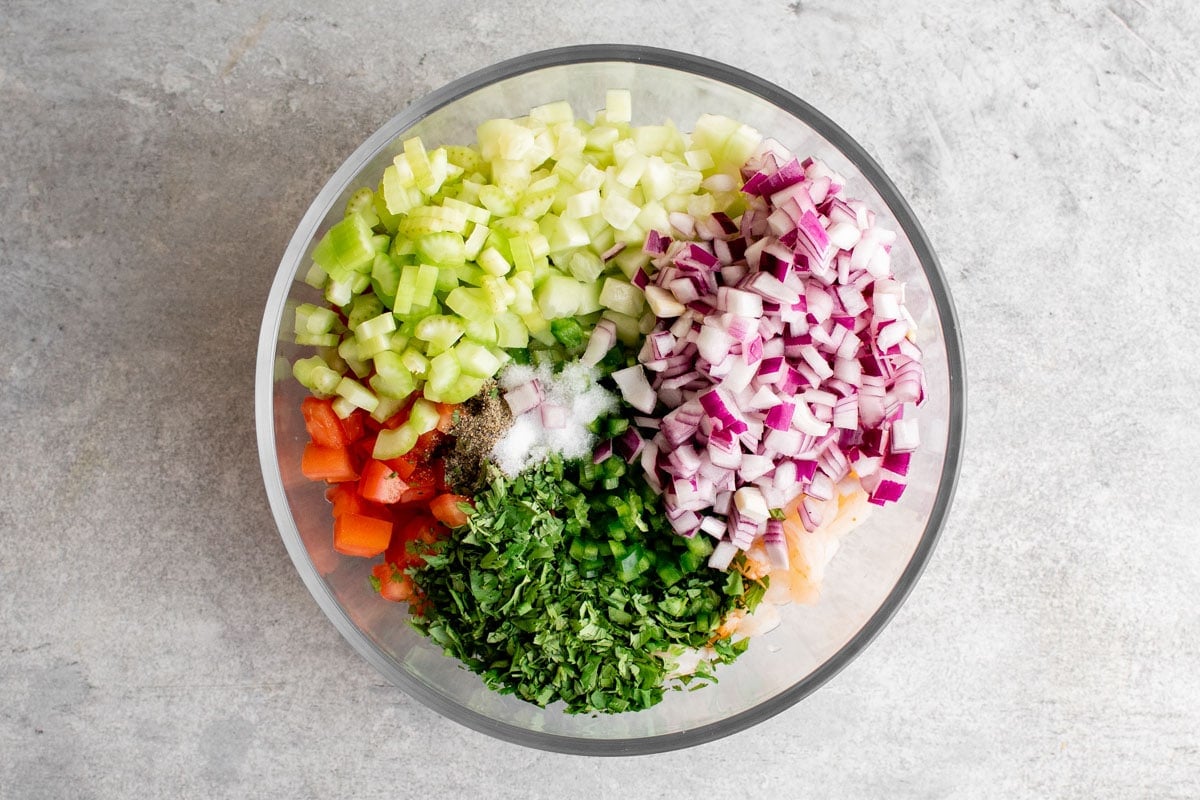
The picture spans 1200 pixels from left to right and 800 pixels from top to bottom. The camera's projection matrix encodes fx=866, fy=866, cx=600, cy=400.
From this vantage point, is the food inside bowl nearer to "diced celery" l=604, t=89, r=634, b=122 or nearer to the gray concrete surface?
"diced celery" l=604, t=89, r=634, b=122

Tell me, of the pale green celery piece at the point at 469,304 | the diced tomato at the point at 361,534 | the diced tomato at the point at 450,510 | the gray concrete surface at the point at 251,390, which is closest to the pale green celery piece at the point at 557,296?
the pale green celery piece at the point at 469,304

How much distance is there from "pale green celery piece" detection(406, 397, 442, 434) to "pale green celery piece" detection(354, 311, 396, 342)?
0.13m

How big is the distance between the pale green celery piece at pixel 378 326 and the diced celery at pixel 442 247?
4.7 inches

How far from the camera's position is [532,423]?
148 cm

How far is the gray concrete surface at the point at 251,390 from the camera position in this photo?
179 centimetres

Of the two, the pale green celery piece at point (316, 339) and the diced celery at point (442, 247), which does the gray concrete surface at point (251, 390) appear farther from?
the diced celery at point (442, 247)

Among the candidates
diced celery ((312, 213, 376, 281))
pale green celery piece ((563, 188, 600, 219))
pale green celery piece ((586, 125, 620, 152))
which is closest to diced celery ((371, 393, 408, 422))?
diced celery ((312, 213, 376, 281))

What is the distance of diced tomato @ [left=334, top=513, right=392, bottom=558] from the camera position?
1521mm

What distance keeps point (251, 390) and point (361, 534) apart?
479mm

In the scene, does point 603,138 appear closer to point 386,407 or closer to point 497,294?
point 497,294

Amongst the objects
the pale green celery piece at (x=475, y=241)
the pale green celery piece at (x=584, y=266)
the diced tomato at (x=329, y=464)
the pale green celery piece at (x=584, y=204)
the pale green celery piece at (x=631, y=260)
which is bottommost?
the diced tomato at (x=329, y=464)

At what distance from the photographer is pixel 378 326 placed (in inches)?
57.4

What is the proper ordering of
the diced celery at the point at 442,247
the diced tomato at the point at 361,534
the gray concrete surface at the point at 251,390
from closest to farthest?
the diced celery at the point at 442,247 → the diced tomato at the point at 361,534 → the gray concrete surface at the point at 251,390

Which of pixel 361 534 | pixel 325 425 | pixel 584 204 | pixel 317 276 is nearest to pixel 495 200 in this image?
pixel 584 204
